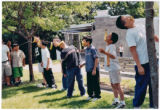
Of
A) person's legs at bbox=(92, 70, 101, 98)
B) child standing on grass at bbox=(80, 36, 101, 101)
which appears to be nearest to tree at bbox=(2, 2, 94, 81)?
child standing on grass at bbox=(80, 36, 101, 101)

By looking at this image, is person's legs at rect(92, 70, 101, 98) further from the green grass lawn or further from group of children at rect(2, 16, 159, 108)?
the green grass lawn

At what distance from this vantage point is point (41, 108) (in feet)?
19.5

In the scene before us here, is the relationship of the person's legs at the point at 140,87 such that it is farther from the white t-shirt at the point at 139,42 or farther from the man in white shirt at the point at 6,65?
the man in white shirt at the point at 6,65

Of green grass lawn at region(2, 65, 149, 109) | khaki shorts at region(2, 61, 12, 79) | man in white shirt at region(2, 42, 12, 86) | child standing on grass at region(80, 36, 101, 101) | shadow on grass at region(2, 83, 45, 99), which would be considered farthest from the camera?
khaki shorts at region(2, 61, 12, 79)

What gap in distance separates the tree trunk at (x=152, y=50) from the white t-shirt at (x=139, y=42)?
0.56 feet

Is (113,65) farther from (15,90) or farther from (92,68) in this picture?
(15,90)

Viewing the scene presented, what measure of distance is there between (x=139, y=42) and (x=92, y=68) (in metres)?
1.93

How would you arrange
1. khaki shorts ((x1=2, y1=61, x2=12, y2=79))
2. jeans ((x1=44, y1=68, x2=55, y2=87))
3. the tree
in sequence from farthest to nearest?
the tree < khaki shorts ((x1=2, y1=61, x2=12, y2=79)) < jeans ((x1=44, y1=68, x2=55, y2=87))

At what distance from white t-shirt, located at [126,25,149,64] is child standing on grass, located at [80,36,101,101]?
1.69 metres

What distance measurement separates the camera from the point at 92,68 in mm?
6309

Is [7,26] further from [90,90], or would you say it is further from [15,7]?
[90,90]

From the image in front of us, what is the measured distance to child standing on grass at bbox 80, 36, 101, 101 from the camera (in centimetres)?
623

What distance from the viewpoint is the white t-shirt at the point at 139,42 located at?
181 inches

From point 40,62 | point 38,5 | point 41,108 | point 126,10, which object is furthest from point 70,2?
point 126,10
